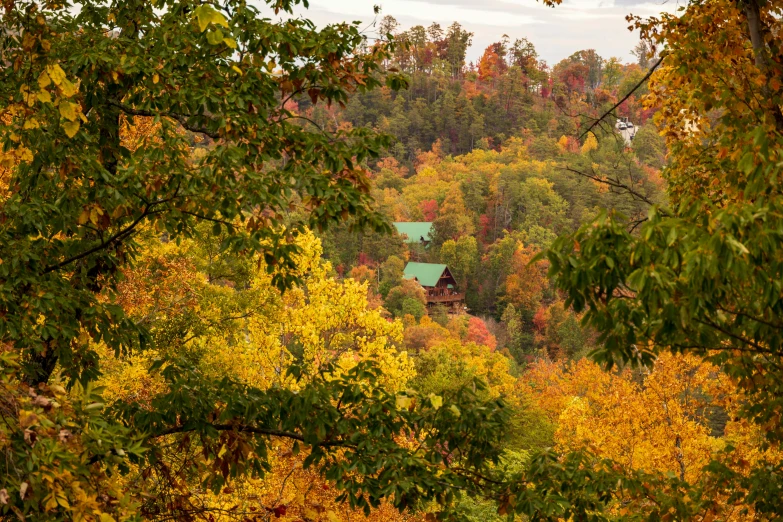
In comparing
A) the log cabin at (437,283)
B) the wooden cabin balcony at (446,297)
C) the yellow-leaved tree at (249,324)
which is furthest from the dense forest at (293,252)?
the log cabin at (437,283)

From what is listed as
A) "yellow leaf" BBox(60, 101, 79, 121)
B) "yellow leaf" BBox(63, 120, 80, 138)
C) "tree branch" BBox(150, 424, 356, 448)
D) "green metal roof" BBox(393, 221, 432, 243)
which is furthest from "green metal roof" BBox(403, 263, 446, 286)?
"yellow leaf" BBox(60, 101, 79, 121)

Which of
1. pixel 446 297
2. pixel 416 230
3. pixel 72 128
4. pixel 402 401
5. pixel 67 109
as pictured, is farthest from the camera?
pixel 416 230

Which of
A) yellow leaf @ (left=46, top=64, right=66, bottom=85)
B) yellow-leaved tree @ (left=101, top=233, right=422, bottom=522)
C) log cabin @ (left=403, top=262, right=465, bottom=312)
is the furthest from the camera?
log cabin @ (left=403, top=262, right=465, bottom=312)

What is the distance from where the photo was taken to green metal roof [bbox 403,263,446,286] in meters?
54.6

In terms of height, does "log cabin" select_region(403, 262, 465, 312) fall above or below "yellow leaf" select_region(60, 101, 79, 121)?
below

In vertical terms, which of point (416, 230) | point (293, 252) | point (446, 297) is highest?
point (293, 252)

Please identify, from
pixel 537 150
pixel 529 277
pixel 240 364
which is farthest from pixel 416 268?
pixel 240 364

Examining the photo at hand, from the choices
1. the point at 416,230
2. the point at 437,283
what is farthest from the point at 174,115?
the point at 416,230

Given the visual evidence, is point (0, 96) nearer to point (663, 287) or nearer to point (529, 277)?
point (663, 287)

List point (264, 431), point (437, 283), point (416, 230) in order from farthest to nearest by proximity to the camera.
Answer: point (416, 230) < point (437, 283) < point (264, 431)

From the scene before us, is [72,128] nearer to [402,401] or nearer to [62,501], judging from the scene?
[62,501]

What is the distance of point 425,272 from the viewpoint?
55.5 meters

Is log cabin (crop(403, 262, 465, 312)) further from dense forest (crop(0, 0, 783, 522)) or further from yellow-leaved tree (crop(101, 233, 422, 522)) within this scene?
dense forest (crop(0, 0, 783, 522))

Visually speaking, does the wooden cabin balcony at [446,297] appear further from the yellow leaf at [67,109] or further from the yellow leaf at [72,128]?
the yellow leaf at [67,109]
